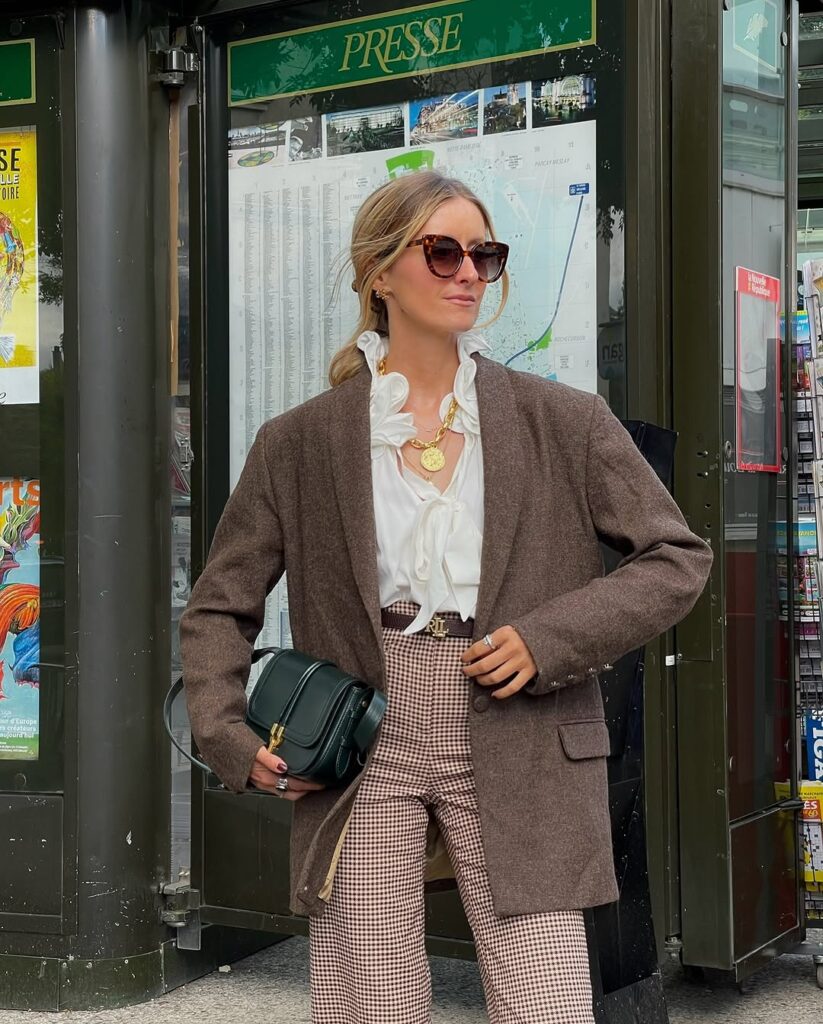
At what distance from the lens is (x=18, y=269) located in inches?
182

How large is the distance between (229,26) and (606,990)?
303 cm

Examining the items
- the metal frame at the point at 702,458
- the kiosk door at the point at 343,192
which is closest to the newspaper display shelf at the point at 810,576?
the metal frame at the point at 702,458

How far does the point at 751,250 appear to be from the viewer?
4.22 m

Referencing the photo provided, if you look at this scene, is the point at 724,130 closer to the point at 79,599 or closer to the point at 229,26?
the point at 229,26

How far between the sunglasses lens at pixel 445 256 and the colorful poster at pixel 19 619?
95.7 inches

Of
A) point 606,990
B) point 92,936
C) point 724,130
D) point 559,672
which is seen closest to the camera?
point 559,672

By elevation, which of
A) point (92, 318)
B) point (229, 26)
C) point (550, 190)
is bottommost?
point (92, 318)

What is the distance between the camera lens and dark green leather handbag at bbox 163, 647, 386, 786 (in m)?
2.33

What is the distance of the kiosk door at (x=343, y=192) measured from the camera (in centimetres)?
406

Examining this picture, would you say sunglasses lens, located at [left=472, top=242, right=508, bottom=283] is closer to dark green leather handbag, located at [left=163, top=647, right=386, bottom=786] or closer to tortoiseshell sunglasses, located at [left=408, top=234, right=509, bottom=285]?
tortoiseshell sunglasses, located at [left=408, top=234, right=509, bottom=285]

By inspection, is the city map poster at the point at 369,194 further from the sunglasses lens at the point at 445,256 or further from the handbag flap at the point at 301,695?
the handbag flap at the point at 301,695

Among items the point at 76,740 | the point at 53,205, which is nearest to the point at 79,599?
the point at 76,740

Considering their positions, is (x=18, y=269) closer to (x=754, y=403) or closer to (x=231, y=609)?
(x=754, y=403)

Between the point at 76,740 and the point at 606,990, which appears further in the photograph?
the point at 76,740
